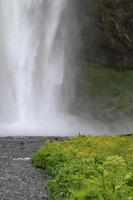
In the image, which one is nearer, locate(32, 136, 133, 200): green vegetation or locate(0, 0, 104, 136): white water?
locate(32, 136, 133, 200): green vegetation

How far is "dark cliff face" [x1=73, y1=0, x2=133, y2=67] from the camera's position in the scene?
100500mm

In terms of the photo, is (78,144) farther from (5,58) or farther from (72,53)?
(72,53)

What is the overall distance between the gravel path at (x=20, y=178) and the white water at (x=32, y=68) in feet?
129

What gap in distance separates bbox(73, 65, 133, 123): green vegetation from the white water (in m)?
3.10

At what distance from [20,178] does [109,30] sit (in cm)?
8053

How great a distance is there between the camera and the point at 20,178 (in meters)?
22.0

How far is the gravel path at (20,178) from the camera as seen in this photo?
60.3ft

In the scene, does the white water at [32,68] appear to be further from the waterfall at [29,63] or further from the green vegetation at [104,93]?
the green vegetation at [104,93]

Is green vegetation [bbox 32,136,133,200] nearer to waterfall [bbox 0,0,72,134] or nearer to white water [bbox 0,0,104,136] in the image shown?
white water [bbox 0,0,104,136]

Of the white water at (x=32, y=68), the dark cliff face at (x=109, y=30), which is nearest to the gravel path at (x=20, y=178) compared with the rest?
the white water at (x=32, y=68)

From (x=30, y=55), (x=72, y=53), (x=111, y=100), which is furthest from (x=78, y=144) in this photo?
(x=72, y=53)

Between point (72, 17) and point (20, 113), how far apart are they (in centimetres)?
3285

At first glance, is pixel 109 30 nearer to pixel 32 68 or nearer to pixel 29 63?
pixel 32 68

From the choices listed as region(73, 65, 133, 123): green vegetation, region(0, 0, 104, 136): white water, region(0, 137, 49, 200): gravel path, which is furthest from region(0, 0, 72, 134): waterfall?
region(0, 137, 49, 200): gravel path
